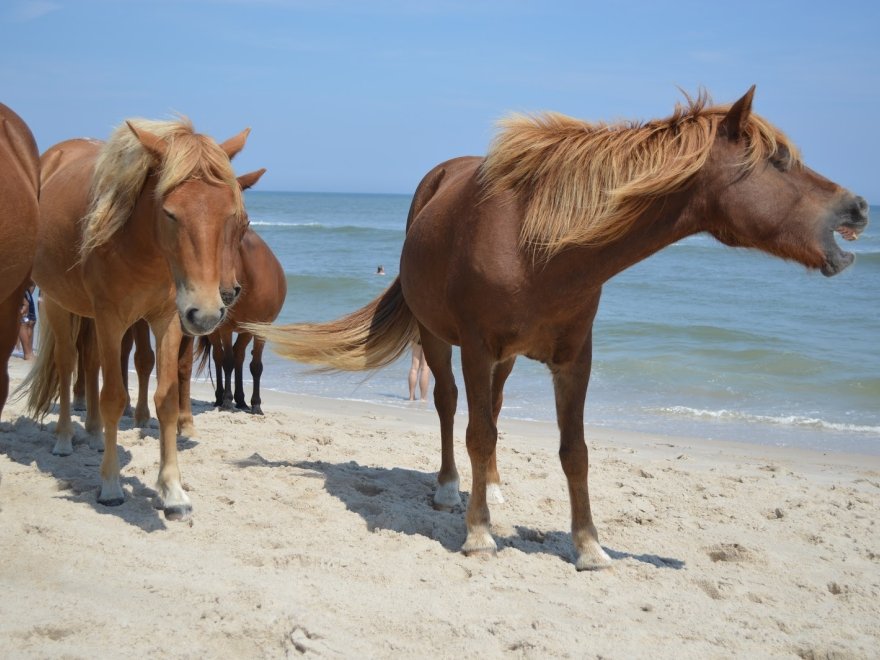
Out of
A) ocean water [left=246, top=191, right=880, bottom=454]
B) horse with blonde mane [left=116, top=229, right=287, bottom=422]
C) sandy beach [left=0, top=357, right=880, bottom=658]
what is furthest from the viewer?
ocean water [left=246, top=191, right=880, bottom=454]

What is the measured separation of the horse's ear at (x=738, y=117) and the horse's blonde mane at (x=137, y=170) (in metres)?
2.16

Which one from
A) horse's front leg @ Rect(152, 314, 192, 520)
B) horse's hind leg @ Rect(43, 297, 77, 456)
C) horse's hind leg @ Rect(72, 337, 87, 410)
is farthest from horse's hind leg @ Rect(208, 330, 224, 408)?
horse's front leg @ Rect(152, 314, 192, 520)

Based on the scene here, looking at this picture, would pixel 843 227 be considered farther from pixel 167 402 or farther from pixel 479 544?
pixel 167 402

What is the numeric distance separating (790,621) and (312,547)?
209 centimetres

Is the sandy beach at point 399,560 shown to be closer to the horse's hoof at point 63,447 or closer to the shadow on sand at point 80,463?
the shadow on sand at point 80,463

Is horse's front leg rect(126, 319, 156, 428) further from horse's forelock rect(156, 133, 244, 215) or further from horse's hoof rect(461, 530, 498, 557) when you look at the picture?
horse's hoof rect(461, 530, 498, 557)

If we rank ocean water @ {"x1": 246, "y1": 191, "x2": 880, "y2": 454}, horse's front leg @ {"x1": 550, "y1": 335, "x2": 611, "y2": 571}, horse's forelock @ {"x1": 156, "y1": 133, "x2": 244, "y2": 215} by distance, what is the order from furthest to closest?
ocean water @ {"x1": 246, "y1": 191, "x2": 880, "y2": 454}
horse's front leg @ {"x1": 550, "y1": 335, "x2": 611, "y2": 571}
horse's forelock @ {"x1": 156, "y1": 133, "x2": 244, "y2": 215}

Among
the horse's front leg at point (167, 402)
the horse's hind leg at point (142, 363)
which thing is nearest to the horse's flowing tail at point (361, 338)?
the horse's front leg at point (167, 402)

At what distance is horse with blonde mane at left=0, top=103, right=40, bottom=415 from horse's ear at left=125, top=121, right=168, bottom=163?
49 cm

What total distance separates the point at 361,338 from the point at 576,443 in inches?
69.6

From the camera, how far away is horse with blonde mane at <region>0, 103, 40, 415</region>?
3.69 metres

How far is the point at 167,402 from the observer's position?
4.90 meters

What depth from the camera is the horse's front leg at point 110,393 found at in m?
4.74

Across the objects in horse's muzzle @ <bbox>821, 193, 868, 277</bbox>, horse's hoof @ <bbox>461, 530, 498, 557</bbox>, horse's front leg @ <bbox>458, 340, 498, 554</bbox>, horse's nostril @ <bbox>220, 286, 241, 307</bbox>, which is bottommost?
horse's hoof @ <bbox>461, 530, 498, 557</bbox>
